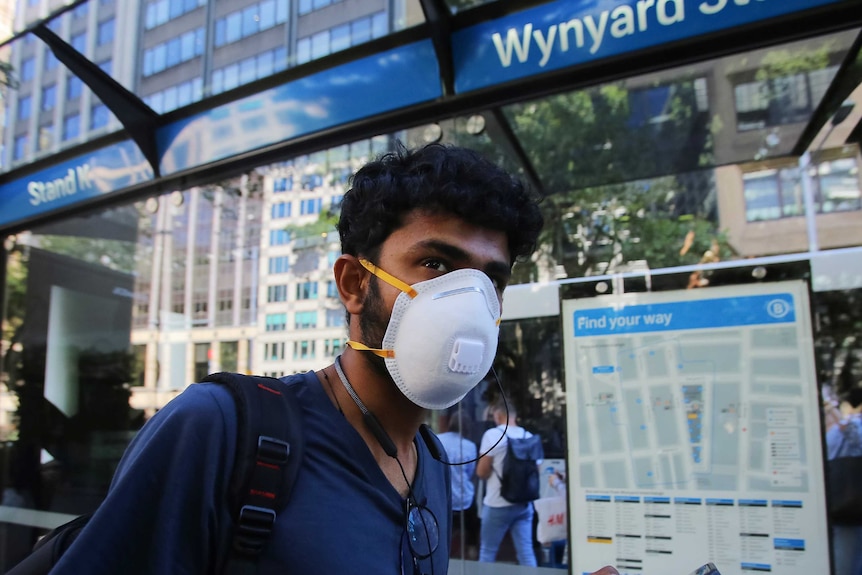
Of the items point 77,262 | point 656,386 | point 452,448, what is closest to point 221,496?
point 656,386

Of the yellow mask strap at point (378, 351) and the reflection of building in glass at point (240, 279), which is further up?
the reflection of building in glass at point (240, 279)

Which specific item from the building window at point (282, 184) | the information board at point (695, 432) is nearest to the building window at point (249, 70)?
the building window at point (282, 184)

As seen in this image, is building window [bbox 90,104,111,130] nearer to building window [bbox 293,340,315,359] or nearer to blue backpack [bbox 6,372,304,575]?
building window [bbox 293,340,315,359]

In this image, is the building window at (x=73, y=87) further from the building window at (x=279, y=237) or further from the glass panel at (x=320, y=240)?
the building window at (x=279, y=237)

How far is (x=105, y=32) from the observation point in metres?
4.62

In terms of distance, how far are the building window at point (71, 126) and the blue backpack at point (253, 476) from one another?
4.63 m

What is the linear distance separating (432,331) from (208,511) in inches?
23.5

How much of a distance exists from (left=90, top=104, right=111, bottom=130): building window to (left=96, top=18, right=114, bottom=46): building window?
0.45 meters

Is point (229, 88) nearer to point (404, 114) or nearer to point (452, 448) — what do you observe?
point (404, 114)

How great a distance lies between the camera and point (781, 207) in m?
4.21

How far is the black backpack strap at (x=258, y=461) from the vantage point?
98 cm

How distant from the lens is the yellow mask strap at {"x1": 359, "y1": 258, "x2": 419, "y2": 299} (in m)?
1.40

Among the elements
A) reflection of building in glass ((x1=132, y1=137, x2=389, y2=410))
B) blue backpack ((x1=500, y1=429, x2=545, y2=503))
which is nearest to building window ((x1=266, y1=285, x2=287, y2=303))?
reflection of building in glass ((x1=132, y1=137, x2=389, y2=410))

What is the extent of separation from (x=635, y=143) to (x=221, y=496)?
4325 millimetres
